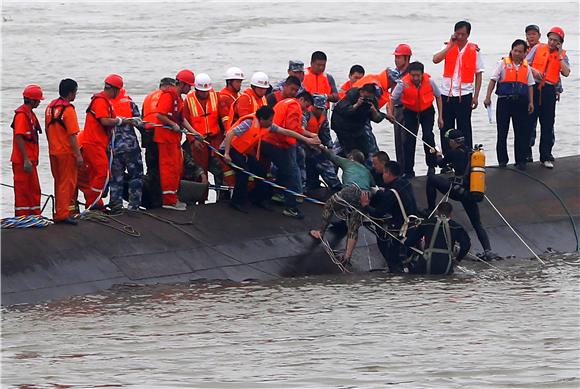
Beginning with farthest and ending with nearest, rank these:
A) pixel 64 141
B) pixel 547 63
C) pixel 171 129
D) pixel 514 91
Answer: pixel 547 63 → pixel 514 91 → pixel 171 129 → pixel 64 141

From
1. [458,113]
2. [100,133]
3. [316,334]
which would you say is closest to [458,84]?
[458,113]

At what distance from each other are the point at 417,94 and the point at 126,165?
521cm

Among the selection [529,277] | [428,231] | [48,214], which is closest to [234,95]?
[428,231]

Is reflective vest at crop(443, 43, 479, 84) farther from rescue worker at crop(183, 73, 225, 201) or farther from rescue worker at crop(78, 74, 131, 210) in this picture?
rescue worker at crop(78, 74, 131, 210)

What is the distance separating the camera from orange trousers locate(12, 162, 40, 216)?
17422 mm

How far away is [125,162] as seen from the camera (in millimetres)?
18000

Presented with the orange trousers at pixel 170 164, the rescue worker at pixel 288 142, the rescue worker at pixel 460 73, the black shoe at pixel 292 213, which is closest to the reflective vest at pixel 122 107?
the orange trousers at pixel 170 164

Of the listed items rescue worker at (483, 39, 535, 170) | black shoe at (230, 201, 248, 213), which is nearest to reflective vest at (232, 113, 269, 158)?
black shoe at (230, 201, 248, 213)

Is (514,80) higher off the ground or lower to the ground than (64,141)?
higher

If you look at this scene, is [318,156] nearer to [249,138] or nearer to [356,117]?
[356,117]

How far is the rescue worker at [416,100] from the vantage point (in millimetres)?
20547

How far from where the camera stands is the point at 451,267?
61.3 ft

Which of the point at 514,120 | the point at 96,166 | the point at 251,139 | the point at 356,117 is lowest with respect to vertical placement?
the point at 514,120

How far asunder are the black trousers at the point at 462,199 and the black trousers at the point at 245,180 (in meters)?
2.58
